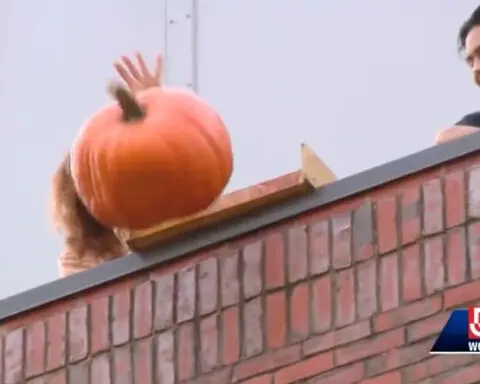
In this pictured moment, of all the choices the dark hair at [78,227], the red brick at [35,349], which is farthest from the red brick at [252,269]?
the dark hair at [78,227]

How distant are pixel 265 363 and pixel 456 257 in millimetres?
575

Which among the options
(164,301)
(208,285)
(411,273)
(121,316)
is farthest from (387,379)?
(121,316)

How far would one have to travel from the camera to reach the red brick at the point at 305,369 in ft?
13.6

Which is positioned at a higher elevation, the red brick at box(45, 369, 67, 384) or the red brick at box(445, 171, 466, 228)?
the red brick at box(445, 171, 466, 228)

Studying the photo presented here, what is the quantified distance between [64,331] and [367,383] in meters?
0.95

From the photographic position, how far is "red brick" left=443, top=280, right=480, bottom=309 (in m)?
4.06

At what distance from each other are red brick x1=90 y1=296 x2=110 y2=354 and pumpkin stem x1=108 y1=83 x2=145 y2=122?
0.52m

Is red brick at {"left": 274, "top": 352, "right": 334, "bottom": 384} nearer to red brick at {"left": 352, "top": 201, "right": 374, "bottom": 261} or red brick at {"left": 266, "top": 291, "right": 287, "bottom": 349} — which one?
red brick at {"left": 266, "top": 291, "right": 287, "bottom": 349}

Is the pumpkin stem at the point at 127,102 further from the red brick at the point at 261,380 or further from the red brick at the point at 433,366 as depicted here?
the red brick at the point at 433,366

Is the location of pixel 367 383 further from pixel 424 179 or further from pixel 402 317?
pixel 424 179

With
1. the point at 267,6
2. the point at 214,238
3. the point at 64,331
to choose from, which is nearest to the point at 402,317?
the point at 214,238

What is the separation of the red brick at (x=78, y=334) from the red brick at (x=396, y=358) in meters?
0.86

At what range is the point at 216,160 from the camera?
4.47 m

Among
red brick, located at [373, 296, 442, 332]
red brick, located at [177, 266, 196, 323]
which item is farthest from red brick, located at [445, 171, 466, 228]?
red brick, located at [177, 266, 196, 323]
